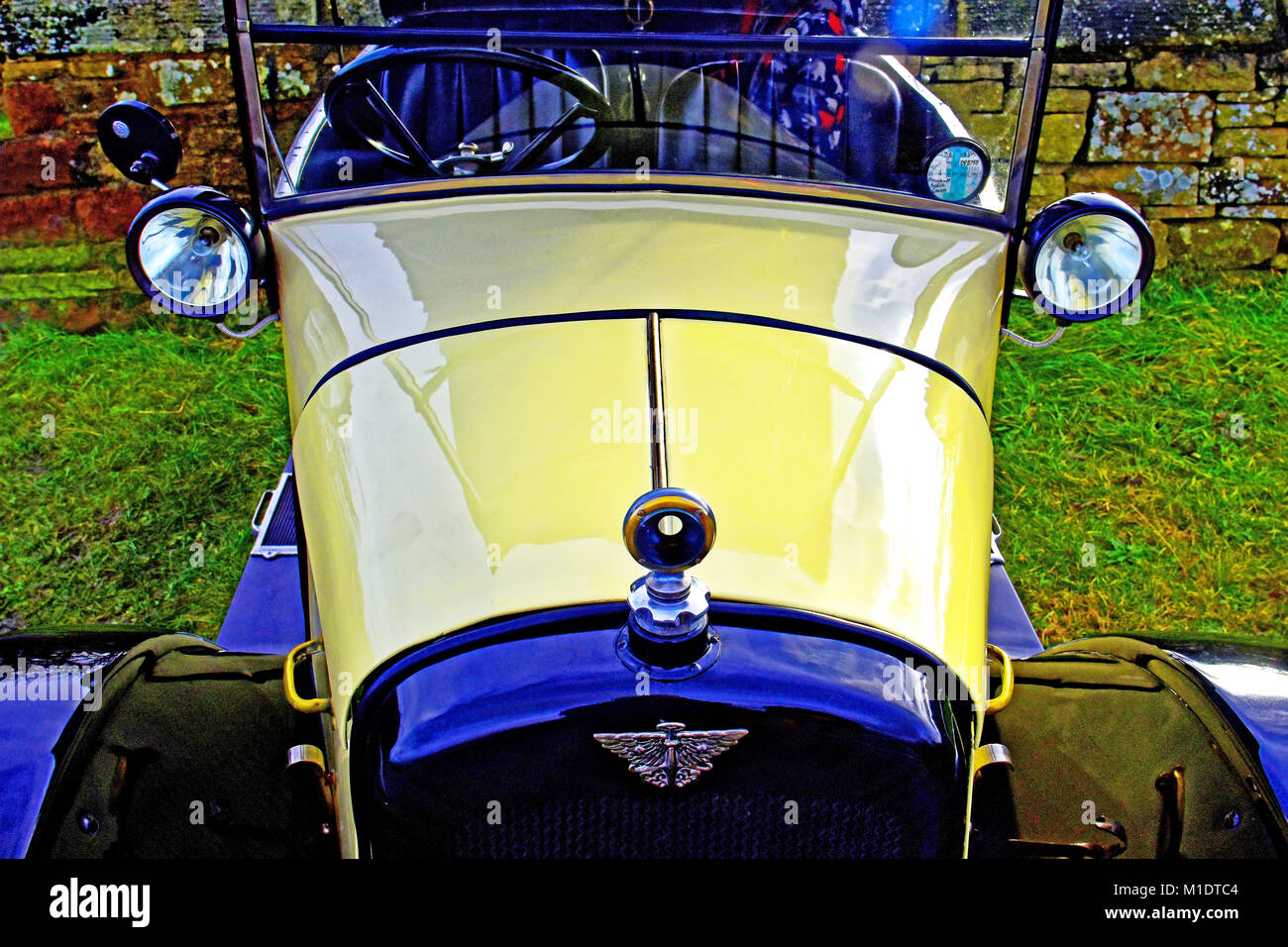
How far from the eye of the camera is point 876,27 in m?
2.39

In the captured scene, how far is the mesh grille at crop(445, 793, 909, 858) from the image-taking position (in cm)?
133

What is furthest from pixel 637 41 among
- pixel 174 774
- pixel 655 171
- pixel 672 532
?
pixel 174 774

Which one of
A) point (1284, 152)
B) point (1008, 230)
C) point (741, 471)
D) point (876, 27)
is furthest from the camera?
point (1284, 152)

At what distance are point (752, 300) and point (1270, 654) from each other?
1.07 meters

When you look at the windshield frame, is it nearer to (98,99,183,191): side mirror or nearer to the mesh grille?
(98,99,183,191): side mirror

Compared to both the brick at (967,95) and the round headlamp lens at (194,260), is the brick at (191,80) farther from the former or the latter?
the brick at (967,95)

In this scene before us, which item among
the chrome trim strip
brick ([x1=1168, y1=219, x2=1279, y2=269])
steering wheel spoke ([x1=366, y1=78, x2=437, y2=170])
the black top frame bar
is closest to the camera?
the chrome trim strip

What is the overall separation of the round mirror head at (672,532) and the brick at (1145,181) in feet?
12.8

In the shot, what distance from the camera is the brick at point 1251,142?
4.37m

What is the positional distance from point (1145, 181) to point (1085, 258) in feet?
10.0

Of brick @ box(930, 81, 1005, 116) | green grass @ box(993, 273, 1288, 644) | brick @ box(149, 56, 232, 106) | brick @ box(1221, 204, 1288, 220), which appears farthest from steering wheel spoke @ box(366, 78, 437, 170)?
brick @ box(1221, 204, 1288, 220)

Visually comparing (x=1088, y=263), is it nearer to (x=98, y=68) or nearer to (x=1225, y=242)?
(x=1225, y=242)
